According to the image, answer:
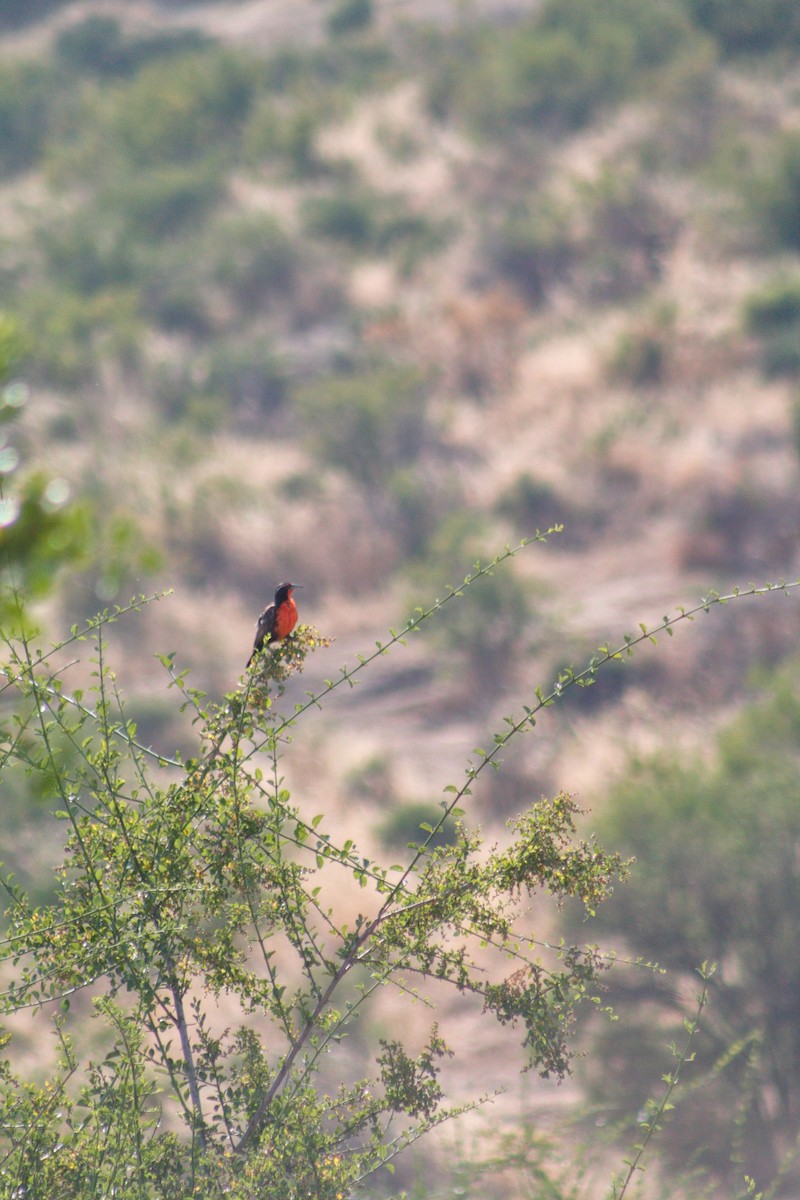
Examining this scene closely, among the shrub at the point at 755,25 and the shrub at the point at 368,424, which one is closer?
the shrub at the point at 368,424

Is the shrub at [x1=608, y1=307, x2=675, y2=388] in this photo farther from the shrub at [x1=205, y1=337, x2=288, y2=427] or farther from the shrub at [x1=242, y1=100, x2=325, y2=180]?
the shrub at [x1=242, y1=100, x2=325, y2=180]

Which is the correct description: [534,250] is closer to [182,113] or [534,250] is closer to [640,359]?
[640,359]

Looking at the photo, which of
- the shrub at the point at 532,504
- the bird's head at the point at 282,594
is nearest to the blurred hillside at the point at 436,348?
the shrub at the point at 532,504

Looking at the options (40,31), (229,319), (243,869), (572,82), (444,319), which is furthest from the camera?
(40,31)

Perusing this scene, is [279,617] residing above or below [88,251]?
below

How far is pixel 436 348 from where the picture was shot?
22000mm

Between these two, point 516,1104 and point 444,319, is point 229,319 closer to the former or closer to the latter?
point 444,319

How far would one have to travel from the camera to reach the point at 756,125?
25703 millimetres

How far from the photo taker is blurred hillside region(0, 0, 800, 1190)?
52.8ft

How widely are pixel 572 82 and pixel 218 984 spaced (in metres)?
27.2

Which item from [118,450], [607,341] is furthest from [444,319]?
[118,450]

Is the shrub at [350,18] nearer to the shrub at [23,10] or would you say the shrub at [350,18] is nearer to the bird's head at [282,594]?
the shrub at [23,10]

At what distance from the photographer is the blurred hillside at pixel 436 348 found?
16.1 m

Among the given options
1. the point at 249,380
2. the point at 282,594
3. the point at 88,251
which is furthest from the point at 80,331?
the point at 282,594
